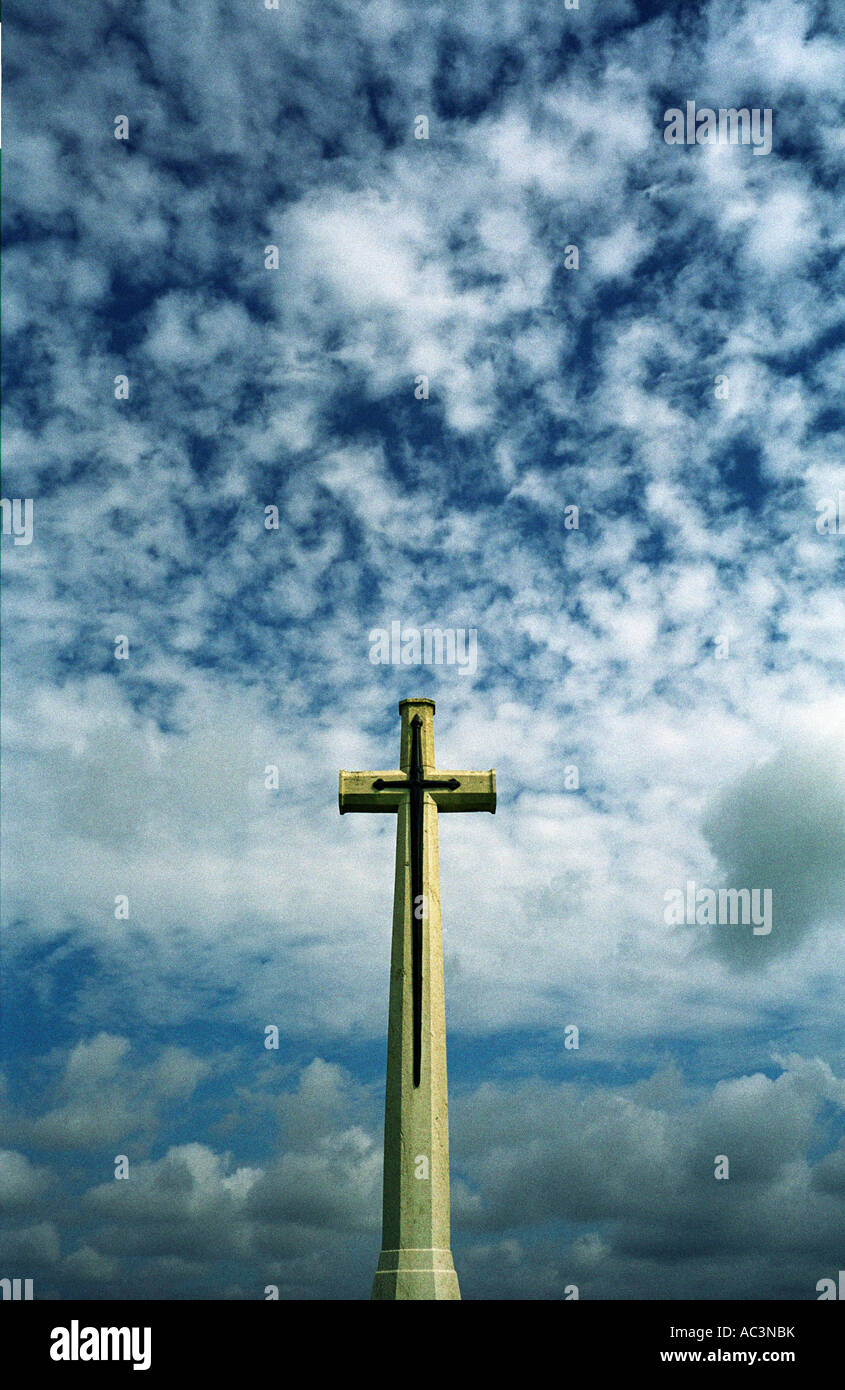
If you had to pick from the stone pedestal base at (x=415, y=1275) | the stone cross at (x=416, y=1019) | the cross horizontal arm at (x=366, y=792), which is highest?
the cross horizontal arm at (x=366, y=792)

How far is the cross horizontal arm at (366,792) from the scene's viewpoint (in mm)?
21281

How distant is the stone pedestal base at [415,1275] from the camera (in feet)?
57.4

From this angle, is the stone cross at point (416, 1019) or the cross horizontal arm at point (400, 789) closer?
the stone cross at point (416, 1019)

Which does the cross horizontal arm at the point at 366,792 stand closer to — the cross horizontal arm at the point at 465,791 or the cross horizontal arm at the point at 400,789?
the cross horizontal arm at the point at 400,789

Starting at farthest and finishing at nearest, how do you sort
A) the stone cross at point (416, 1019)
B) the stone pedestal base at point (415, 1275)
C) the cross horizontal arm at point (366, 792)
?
the cross horizontal arm at point (366, 792)
the stone cross at point (416, 1019)
the stone pedestal base at point (415, 1275)

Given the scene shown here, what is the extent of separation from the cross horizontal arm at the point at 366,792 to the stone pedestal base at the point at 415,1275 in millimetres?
8021

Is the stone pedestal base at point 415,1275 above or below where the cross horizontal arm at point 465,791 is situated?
below

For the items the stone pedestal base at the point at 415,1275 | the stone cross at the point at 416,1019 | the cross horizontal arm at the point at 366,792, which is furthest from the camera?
the cross horizontal arm at the point at 366,792

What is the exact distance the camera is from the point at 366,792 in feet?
69.8

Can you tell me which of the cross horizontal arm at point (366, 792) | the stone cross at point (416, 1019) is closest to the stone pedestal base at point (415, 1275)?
the stone cross at point (416, 1019)

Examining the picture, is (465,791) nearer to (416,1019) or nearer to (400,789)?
(400,789)
